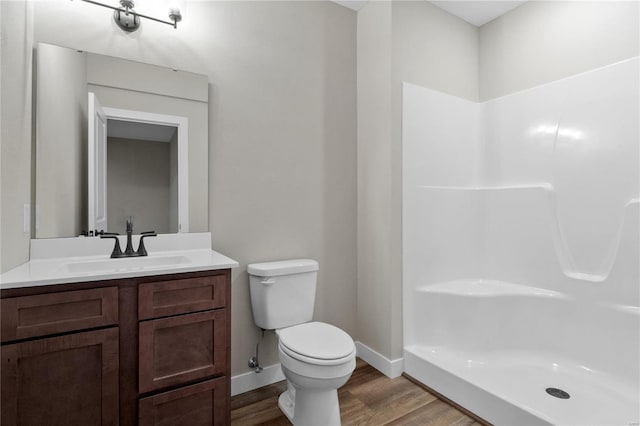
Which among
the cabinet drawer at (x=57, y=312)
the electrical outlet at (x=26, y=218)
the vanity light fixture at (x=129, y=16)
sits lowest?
the cabinet drawer at (x=57, y=312)

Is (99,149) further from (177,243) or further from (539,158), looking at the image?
(539,158)

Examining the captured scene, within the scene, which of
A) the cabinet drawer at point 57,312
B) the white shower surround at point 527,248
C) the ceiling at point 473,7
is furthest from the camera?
the ceiling at point 473,7

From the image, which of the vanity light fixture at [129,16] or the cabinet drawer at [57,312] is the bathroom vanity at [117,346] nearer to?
the cabinet drawer at [57,312]

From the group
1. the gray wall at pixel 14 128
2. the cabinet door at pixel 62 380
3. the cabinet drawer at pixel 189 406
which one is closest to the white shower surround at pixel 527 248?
the cabinet drawer at pixel 189 406

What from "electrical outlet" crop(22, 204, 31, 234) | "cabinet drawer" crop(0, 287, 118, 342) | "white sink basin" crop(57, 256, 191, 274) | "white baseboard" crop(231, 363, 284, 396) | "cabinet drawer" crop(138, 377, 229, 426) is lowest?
"white baseboard" crop(231, 363, 284, 396)

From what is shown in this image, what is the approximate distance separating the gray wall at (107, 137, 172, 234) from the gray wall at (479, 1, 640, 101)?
2529 mm

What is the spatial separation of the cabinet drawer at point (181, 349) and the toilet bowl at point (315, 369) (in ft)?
1.16

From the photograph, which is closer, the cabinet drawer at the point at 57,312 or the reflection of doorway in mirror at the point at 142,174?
the cabinet drawer at the point at 57,312

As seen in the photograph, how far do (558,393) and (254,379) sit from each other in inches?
69.7

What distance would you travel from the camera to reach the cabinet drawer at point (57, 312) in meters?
1.06

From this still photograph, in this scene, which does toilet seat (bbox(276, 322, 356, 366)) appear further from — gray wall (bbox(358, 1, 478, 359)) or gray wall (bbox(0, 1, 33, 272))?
gray wall (bbox(0, 1, 33, 272))

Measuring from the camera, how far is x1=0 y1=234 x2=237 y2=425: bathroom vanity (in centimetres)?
108

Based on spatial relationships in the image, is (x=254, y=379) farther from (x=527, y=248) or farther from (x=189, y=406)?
(x=527, y=248)

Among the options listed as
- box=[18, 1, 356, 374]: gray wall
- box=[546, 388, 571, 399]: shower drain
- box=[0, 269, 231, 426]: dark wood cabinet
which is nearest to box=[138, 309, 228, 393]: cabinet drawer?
box=[0, 269, 231, 426]: dark wood cabinet
